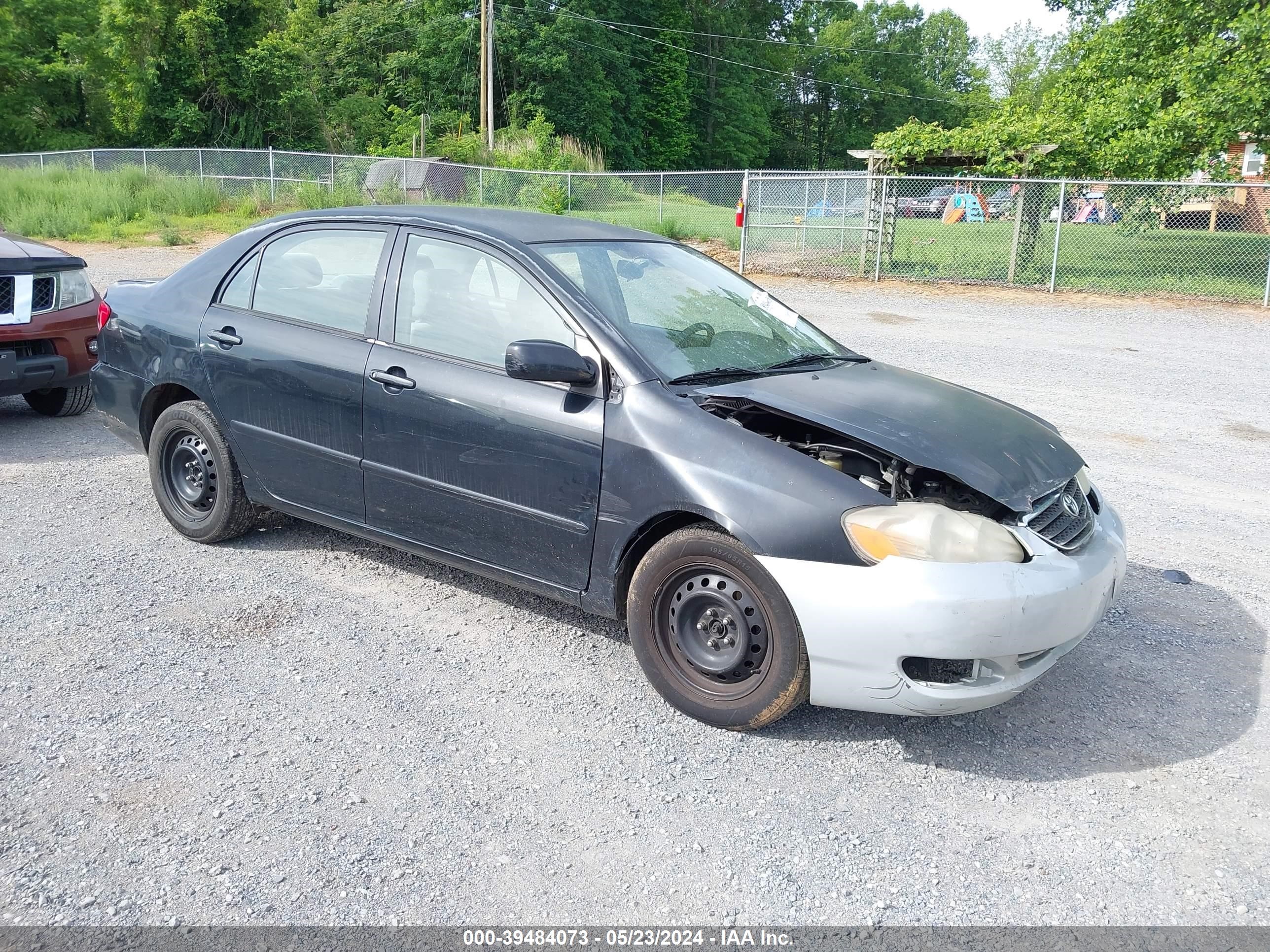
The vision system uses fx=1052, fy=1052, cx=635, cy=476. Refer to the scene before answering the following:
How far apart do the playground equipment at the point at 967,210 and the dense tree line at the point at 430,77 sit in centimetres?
2007

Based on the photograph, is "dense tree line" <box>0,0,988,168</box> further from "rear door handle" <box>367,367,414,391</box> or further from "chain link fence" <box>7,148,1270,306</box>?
"rear door handle" <box>367,367,414,391</box>

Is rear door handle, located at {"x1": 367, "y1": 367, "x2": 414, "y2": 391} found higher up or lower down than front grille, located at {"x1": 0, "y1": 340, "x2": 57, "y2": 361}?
higher up

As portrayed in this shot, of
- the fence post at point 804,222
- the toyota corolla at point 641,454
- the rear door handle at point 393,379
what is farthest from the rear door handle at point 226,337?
the fence post at point 804,222

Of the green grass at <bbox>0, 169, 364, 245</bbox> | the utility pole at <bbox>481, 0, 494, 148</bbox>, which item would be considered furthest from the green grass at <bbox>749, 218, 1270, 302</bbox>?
the utility pole at <bbox>481, 0, 494, 148</bbox>

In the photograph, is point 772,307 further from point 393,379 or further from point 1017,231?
point 1017,231

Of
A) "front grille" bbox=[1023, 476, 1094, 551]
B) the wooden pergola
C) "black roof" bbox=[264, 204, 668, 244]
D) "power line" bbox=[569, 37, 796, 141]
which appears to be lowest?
"front grille" bbox=[1023, 476, 1094, 551]

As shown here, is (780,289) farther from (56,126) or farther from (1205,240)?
(56,126)

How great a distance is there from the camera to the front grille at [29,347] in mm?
7137

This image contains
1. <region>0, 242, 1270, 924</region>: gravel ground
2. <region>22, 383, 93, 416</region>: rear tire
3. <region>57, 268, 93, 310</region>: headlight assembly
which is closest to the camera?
<region>0, 242, 1270, 924</region>: gravel ground

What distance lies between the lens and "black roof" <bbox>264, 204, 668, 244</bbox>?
4480 mm

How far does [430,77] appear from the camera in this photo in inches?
2092

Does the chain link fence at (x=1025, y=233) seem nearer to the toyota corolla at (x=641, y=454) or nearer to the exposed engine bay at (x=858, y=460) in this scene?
the toyota corolla at (x=641, y=454)

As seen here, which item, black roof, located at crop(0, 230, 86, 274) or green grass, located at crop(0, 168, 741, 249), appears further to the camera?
green grass, located at crop(0, 168, 741, 249)

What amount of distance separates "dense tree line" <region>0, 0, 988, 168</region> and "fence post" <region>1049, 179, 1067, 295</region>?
23351 millimetres
